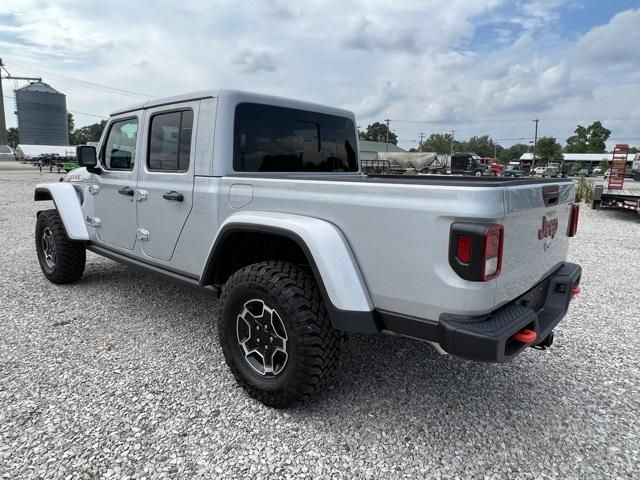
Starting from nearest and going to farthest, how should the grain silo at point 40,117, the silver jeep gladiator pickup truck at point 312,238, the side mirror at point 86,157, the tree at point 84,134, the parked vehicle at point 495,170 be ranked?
the silver jeep gladiator pickup truck at point 312,238
the side mirror at point 86,157
the parked vehicle at point 495,170
the grain silo at point 40,117
the tree at point 84,134

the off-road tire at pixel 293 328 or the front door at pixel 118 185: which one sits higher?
the front door at pixel 118 185

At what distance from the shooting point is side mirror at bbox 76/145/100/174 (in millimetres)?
4062

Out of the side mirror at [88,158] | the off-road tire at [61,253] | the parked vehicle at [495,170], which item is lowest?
the off-road tire at [61,253]

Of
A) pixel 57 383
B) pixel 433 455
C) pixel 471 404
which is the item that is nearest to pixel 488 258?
pixel 433 455

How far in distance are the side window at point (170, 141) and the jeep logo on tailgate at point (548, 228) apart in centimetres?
234

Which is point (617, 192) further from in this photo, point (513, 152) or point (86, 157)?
point (513, 152)

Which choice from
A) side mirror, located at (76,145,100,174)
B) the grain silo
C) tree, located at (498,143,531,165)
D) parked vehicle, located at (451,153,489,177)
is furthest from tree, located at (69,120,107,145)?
side mirror, located at (76,145,100,174)

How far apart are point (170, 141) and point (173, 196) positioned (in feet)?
1.61

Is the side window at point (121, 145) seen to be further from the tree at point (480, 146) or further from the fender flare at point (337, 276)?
the tree at point (480, 146)

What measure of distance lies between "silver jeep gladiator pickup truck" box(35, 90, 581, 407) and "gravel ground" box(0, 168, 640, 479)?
0.35 m

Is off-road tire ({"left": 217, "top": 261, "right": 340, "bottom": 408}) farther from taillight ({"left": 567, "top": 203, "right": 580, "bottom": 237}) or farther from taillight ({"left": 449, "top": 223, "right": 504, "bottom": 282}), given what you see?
taillight ({"left": 567, "top": 203, "right": 580, "bottom": 237})

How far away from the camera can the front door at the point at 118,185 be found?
3672mm

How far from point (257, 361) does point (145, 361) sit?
1.01 metres

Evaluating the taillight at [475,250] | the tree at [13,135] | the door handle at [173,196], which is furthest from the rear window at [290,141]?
the tree at [13,135]
